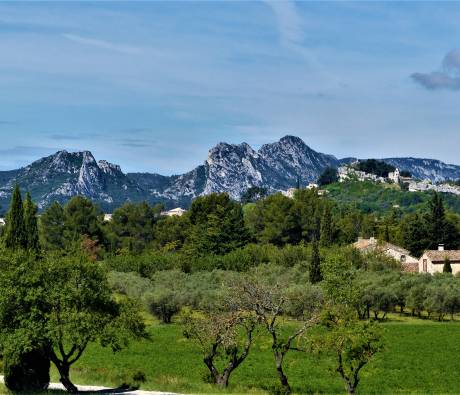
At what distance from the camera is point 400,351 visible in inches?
1909

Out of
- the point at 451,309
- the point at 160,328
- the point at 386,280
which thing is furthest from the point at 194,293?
the point at 451,309

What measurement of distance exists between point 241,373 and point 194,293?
31.0 meters

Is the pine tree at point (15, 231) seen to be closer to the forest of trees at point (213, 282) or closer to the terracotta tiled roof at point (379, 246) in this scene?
the forest of trees at point (213, 282)

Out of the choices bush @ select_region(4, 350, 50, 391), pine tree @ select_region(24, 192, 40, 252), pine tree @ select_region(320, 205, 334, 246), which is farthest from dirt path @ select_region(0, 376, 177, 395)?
pine tree @ select_region(320, 205, 334, 246)

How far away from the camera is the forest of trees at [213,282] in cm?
2802

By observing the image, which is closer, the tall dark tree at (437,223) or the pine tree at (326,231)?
the pine tree at (326,231)

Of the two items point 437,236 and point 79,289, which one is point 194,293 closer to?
point 79,289

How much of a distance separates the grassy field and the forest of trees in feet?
3.95

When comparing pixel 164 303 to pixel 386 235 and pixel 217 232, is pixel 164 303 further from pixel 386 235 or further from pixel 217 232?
pixel 386 235

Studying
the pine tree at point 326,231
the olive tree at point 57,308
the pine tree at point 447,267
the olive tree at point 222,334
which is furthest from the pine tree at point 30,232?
the pine tree at point 326,231

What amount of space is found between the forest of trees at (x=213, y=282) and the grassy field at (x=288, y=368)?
3.95 ft

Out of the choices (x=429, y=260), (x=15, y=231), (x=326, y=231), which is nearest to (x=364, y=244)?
(x=326, y=231)

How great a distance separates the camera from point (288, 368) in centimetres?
4056

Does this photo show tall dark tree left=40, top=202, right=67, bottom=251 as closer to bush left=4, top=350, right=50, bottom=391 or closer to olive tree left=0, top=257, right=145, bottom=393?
bush left=4, top=350, right=50, bottom=391
